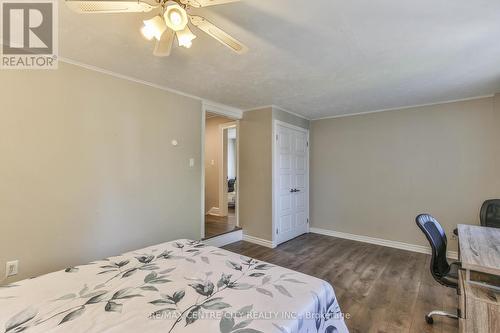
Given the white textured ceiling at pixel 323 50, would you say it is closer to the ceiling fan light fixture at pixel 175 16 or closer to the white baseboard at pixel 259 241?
the ceiling fan light fixture at pixel 175 16

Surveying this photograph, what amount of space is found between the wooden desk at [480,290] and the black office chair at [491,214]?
119 centimetres

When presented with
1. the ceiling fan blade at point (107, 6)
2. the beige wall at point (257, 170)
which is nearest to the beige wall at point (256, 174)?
the beige wall at point (257, 170)

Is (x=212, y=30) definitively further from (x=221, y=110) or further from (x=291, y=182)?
(x=291, y=182)

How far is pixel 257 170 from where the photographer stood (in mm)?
4078

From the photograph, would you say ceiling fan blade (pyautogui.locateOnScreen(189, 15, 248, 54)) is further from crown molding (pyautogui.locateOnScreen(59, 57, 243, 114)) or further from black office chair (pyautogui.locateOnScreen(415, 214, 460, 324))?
black office chair (pyautogui.locateOnScreen(415, 214, 460, 324))

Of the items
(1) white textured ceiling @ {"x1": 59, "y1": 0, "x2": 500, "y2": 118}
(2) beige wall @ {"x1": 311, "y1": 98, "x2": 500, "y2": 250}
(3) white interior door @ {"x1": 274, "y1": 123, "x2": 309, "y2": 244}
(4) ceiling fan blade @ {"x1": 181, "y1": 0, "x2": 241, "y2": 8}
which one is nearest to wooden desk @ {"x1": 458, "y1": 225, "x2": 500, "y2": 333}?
(1) white textured ceiling @ {"x1": 59, "y1": 0, "x2": 500, "y2": 118}

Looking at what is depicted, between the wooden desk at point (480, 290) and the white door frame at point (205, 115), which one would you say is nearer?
the wooden desk at point (480, 290)

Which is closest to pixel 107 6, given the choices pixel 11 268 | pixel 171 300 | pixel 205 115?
pixel 171 300

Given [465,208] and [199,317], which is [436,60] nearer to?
[465,208]

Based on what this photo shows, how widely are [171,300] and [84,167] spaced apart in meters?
1.90

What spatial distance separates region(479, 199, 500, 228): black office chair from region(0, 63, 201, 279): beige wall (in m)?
3.71

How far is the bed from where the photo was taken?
0.98 m

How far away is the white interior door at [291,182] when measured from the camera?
3984 millimetres

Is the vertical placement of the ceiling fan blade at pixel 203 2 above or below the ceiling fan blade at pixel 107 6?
above
